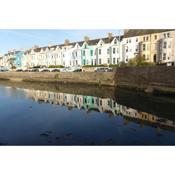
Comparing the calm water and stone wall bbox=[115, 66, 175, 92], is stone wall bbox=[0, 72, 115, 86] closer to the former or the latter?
stone wall bbox=[115, 66, 175, 92]

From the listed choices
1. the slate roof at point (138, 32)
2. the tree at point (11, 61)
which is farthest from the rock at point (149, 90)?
the tree at point (11, 61)

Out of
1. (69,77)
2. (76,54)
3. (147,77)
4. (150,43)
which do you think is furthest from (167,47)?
(76,54)

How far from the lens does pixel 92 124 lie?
13.4 metres

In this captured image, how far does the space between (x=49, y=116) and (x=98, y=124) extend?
3746mm

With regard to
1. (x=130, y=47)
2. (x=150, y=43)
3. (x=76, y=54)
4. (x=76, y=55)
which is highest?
(x=150, y=43)

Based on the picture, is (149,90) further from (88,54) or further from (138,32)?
(88,54)

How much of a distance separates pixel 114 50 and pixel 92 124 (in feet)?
109

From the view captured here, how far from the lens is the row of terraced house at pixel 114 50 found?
1423 inches

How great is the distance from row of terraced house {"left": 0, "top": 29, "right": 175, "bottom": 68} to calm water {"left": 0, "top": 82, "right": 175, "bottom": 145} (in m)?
13.9

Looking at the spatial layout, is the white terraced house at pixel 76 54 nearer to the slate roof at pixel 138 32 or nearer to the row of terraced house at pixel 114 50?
the row of terraced house at pixel 114 50

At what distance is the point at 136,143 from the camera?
10.1 m

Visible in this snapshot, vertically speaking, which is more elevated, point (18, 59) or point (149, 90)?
point (18, 59)

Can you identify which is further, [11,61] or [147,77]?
[11,61]

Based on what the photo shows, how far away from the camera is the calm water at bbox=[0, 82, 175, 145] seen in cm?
1059
